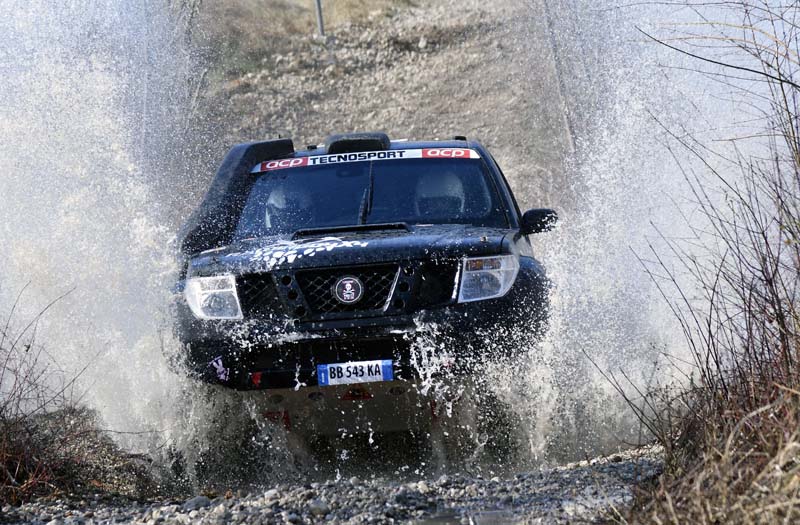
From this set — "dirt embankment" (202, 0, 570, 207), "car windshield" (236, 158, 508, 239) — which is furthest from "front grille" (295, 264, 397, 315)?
"dirt embankment" (202, 0, 570, 207)

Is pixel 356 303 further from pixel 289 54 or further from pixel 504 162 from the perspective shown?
pixel 289 54

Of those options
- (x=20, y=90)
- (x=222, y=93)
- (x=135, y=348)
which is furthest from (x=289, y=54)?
(x=135, y=348)

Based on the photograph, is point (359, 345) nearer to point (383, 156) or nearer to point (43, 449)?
point (43, 449)

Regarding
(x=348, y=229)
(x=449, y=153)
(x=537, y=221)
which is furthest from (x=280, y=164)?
(x=537, y=221)

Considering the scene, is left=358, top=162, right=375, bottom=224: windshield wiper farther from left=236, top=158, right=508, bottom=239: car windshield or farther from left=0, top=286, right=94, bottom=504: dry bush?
left=0, top=286, right=94, bottom=504: dry bush

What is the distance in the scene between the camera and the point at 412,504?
4.81 meters

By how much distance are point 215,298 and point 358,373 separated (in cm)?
90

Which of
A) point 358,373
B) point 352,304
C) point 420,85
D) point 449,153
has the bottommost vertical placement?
point 358,373

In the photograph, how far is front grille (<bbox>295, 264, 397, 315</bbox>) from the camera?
5.51 metres

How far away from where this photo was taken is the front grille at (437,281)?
552 cm

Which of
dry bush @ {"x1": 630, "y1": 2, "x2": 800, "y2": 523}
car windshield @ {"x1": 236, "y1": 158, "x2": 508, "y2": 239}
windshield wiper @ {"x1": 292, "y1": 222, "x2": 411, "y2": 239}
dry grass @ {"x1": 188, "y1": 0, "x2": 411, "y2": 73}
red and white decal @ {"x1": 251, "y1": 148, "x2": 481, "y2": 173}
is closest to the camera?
dry bush @ {"x1": 630, "y1": 2, "x2": 800, "y2": 523}

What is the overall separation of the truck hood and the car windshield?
0.89 m

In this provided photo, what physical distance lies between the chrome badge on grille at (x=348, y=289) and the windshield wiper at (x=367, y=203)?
1.39 metres

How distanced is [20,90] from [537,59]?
15.7m
